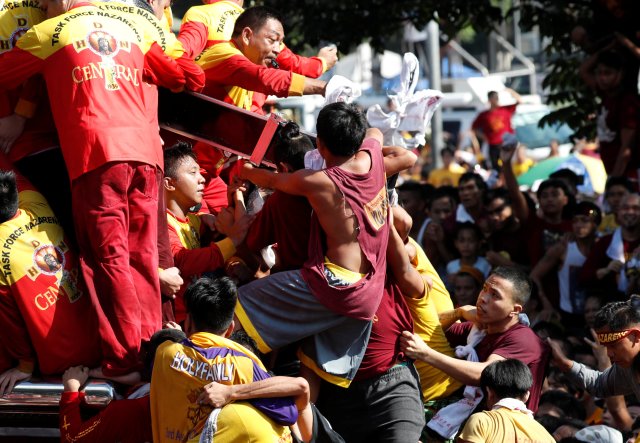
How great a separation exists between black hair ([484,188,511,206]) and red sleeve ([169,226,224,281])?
423cm

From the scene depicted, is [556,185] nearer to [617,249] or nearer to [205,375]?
[617,249]

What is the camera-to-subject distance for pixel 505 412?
5691 millimetres

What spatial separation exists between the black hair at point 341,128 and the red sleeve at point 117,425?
145 cm

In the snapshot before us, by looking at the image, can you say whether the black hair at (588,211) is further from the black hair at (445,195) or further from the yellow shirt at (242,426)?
the yellow shirt at (242,426)

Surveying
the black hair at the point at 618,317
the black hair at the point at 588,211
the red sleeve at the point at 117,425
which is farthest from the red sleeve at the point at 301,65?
the black hair at the point at 588,211

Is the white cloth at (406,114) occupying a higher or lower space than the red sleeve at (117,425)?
higher

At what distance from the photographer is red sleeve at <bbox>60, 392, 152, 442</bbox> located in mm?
5371

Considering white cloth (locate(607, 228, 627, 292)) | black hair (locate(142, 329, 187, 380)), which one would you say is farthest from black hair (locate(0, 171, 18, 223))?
white cloth (locate(607, 228, 627, 292))

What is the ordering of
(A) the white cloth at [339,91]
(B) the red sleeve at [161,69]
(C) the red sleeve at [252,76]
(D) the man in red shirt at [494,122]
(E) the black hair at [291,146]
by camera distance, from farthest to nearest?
(D) the man in red shirt at [494,122]
(C) the red sleeve at [252,76]
(A) the white cloth at [339,91]
(E) the black hair at [291,146]
(B) the red sleeve at [161,69]

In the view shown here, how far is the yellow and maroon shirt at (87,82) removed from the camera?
18.8 ft

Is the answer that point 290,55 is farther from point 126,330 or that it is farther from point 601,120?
point 601,120

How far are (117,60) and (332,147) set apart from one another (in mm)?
1162

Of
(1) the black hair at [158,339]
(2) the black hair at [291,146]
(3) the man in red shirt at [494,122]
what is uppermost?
(2) the black hair at [291,146]

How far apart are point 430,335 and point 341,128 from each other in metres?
1.42
